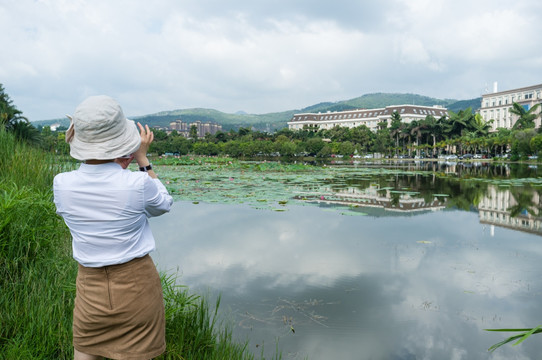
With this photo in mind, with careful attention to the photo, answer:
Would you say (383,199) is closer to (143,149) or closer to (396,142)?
(143,149)

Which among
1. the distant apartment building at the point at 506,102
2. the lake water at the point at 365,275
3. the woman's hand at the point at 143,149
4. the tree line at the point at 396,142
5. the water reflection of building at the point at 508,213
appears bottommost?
the lake water at the point at 365,275

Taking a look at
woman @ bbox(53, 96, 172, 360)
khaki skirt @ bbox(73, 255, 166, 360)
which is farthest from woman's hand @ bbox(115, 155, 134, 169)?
khaki skirt @ bbox(73, 255, 166, 360)

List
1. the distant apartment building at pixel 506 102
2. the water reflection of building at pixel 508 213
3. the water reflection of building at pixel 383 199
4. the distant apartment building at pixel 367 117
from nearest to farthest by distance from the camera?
the water reflection of building at pixel 508 213 < the water reflection of building at pixel 383 199 < the distant apartment building at pixel 506 102 < the distant apartment building at pixel 367 117

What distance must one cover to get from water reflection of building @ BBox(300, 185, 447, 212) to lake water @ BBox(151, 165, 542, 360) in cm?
43

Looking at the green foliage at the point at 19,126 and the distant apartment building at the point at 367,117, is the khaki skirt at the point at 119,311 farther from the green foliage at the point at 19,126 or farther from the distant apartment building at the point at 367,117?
the distant apartment building at the point at 367,117

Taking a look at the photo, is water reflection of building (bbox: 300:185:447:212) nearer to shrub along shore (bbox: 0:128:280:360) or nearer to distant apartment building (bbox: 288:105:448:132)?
shrub along shore (bbox: 0:128:280:360)

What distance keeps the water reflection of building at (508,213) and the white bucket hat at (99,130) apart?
683cm

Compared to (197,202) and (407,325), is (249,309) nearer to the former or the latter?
(407,325)

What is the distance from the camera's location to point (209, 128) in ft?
563

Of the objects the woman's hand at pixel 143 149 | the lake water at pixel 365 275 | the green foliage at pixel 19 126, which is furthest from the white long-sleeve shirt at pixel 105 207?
the green foliage at pixel 19 126

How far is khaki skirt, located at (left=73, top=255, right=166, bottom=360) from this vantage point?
154 centimetres

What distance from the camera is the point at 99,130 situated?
1492mm

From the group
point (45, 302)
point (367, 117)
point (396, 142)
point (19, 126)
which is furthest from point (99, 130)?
point (367, 117)

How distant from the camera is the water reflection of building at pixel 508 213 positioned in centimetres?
681
